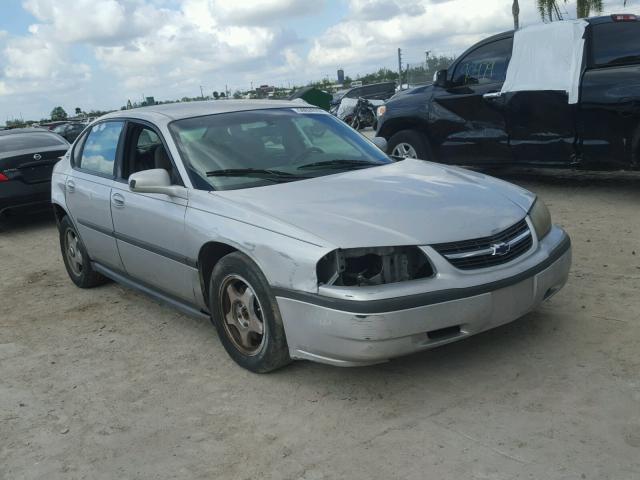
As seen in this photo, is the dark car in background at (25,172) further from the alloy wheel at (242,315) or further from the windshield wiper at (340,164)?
the alloy wheel at (242,315)

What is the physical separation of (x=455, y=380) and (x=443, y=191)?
108cm

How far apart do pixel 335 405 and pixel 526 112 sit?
537 cm

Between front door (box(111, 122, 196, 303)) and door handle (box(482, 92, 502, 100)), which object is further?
door handle (box(482, 92, 502, 100))

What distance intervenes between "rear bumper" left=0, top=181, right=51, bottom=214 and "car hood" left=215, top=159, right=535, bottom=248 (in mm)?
6484

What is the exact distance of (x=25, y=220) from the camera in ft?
35.0

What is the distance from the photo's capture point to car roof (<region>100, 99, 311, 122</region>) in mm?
4762

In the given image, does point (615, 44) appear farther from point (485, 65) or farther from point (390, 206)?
point (390, 206)

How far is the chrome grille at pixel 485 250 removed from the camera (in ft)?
11.1

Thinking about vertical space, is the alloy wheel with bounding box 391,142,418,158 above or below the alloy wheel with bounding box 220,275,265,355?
above

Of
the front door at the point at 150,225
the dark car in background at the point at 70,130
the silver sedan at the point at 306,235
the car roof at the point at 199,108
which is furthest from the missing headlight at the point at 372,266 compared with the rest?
the dark car in background at the point at 70,130

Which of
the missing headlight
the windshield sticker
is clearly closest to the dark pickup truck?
the windshield sticker

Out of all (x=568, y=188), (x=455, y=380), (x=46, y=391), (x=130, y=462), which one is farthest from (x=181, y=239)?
(x=568, y=188)

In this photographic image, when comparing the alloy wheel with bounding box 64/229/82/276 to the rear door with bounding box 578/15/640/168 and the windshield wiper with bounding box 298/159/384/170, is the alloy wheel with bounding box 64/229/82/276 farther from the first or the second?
the rear door with bounding box 578/15/640/168

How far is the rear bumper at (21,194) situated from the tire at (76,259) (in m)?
3.70
